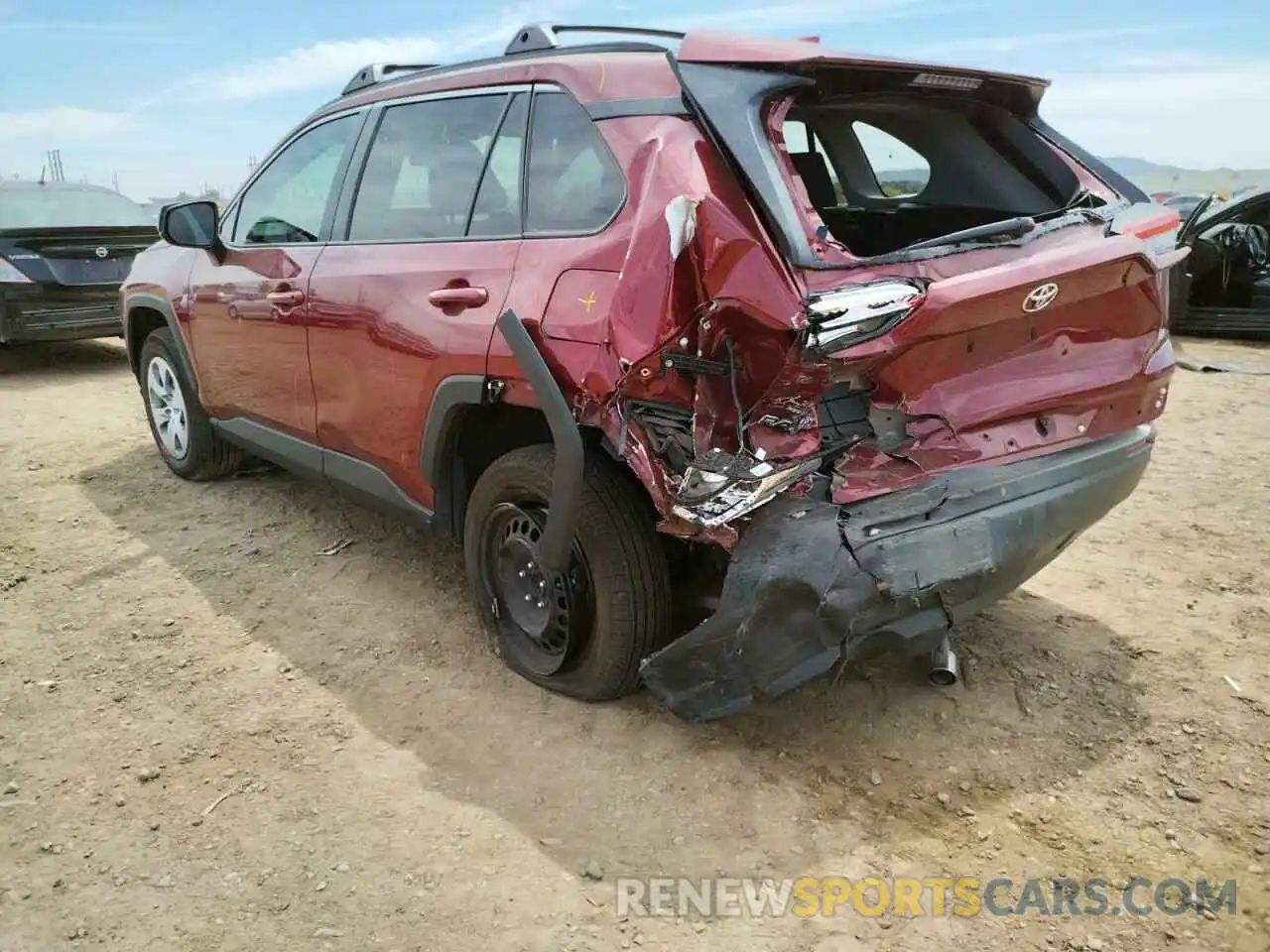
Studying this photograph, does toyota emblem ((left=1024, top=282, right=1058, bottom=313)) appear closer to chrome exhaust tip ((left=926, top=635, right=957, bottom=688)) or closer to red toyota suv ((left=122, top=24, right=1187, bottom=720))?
red toyota suv ((left=122, top=24, right=1187, bottom=720))

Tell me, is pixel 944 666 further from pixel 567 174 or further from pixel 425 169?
pixel 425 169

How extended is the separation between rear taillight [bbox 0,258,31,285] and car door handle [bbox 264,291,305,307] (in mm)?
5402

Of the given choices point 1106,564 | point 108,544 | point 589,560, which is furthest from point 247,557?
point 1106,564

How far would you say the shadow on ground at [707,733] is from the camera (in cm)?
248

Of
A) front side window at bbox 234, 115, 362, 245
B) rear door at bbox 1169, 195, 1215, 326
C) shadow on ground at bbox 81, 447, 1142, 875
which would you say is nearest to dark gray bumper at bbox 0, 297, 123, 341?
front side window at bbox 234, 115, 362, 245

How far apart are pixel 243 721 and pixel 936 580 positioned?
2147 millimetres

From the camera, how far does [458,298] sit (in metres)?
2.93

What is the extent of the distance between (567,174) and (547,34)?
0.59 m

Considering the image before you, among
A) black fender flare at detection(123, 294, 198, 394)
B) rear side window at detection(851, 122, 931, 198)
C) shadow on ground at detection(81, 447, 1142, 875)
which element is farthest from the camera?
black fender flare at detection(123, 294, 198, 394)

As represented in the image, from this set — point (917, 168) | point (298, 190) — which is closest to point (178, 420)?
point (298, 190)

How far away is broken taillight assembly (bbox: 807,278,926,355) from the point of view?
2150 millimetres

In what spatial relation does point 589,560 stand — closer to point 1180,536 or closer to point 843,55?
point 843,55

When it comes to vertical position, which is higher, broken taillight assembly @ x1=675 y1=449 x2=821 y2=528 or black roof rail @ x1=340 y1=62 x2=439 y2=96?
black roof rail @ x1=340 y1=62 x2=439 y2=96

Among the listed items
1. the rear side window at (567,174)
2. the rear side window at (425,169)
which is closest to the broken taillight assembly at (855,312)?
the rear side window at (567,174)
